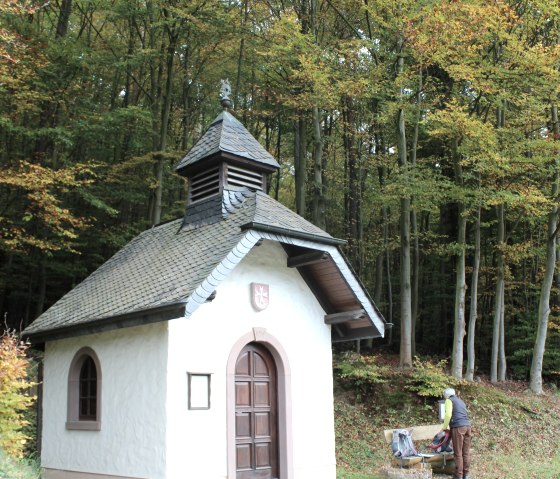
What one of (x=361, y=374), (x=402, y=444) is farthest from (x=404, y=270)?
(x=402, y=444)

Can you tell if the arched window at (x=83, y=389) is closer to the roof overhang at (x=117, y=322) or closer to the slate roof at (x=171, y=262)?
the roof overhang at (x=117, y=322)

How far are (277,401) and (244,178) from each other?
168 inches

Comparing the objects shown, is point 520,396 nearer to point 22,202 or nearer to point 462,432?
point 462,432

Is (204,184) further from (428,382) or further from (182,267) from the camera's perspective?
(428,382)

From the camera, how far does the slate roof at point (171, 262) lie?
9.24 meters

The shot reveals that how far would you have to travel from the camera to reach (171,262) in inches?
415

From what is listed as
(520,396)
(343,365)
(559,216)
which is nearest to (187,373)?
(343,365)

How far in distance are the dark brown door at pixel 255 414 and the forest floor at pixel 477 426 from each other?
2.02 meters

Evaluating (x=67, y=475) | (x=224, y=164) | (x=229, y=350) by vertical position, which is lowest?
(x=67, y=475)

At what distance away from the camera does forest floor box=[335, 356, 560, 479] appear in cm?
1238

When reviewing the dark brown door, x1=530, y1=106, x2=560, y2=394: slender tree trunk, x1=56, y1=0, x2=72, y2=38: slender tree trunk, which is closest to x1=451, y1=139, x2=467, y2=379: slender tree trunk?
x1=530, y1=106, x2=560, y2=394: slender tree trunk

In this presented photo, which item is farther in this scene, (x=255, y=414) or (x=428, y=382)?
(x=428, y=382)

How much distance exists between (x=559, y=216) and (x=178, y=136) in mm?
14275

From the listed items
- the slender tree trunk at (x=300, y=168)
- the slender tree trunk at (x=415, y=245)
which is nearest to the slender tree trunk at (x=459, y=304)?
the slender tree trunk at (x=415, y=245)
